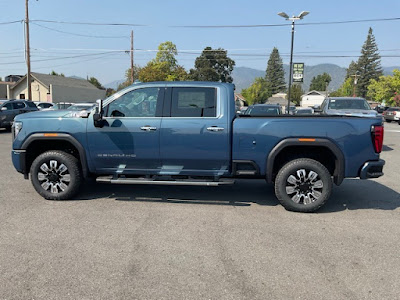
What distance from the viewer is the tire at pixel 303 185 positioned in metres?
5.08

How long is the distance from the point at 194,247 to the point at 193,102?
238cm

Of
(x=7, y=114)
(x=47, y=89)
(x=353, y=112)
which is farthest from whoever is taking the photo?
(x=47, y=89)

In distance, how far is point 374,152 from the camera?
500 centimetres

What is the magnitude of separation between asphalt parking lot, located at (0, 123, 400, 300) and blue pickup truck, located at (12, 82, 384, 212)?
0.45 m

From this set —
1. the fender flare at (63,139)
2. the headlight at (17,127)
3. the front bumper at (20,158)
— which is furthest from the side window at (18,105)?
the fender flare at (63,139)

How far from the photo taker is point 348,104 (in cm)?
1245

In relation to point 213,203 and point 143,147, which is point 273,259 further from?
point 143,147

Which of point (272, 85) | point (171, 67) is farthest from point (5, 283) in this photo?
point (272, 85)

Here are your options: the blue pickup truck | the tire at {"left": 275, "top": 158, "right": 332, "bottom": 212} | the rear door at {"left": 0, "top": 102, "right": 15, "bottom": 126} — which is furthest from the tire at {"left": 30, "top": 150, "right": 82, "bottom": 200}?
the rear door at {"left": 0, "top": 102, "right": 15, "bottom": 126}

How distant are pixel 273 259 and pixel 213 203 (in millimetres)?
2056

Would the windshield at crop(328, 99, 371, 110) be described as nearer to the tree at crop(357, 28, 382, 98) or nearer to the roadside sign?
the roadside sign

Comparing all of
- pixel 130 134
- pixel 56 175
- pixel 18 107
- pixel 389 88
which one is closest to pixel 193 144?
pixel 130 134

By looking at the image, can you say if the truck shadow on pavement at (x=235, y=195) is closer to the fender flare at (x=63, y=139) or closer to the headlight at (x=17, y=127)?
the fender flare at (x=63, y=139)

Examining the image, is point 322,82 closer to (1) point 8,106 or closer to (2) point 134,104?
(1) point 8,106
